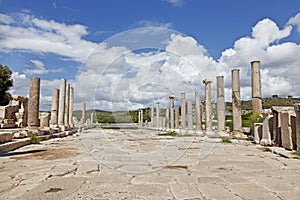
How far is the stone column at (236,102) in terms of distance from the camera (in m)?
15.6

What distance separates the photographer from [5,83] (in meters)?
36.8

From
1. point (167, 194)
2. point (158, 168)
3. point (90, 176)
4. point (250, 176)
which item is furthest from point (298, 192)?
point (90, 176)

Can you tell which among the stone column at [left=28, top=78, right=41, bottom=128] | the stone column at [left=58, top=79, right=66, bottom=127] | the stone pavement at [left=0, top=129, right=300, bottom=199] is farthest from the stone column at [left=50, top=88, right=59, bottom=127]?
the stone pavement at [left=0, top=129, right=300, bottom=199]

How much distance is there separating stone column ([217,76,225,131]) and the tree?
29343 millimetres

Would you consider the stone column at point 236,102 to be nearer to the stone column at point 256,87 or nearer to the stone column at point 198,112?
the stone column at point 256,87

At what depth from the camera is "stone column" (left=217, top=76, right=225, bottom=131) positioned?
17250 mm

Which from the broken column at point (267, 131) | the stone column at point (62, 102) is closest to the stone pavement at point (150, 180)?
the broken column at point (267, 131)

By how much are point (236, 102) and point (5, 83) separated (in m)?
31.1

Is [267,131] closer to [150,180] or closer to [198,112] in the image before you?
[150,180]

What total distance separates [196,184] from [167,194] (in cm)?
79

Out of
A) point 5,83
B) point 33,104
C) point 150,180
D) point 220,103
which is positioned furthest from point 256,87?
point 5,83

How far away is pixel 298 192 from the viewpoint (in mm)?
3898

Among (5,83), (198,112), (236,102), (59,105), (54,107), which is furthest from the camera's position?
(5,83)

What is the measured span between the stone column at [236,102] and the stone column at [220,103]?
1176 mm
